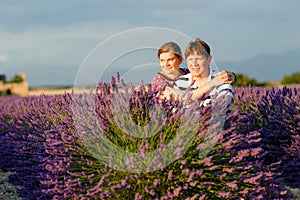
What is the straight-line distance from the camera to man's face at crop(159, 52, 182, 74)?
15.6ft

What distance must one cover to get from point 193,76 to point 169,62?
0.42 metres

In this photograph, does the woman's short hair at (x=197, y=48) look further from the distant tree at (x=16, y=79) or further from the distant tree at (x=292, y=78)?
the distant tree at (x=16, y=79)

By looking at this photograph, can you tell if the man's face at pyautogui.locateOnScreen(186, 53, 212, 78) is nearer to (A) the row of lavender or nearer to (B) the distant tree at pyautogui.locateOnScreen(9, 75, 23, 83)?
(A) the row of lavender

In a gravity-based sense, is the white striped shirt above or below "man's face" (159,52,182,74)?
below

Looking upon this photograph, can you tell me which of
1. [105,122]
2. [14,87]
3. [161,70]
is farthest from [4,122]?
[14,87]

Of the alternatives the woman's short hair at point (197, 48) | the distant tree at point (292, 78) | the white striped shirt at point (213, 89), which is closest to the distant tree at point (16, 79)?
the distant tree at point (292, 78)

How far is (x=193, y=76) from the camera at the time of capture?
4461 mm

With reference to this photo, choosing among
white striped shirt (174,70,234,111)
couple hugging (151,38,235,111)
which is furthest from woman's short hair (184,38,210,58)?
white striped shirt (174,70,234,111)

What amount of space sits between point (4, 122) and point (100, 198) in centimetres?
545

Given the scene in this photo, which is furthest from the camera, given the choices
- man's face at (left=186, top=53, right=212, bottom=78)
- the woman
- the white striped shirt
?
the woman

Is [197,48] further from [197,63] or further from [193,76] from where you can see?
[193,76]

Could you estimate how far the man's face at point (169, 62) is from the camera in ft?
15.6

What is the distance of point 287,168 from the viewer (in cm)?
551

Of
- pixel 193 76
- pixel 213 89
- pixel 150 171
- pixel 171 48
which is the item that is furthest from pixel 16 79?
pixel 150 171
